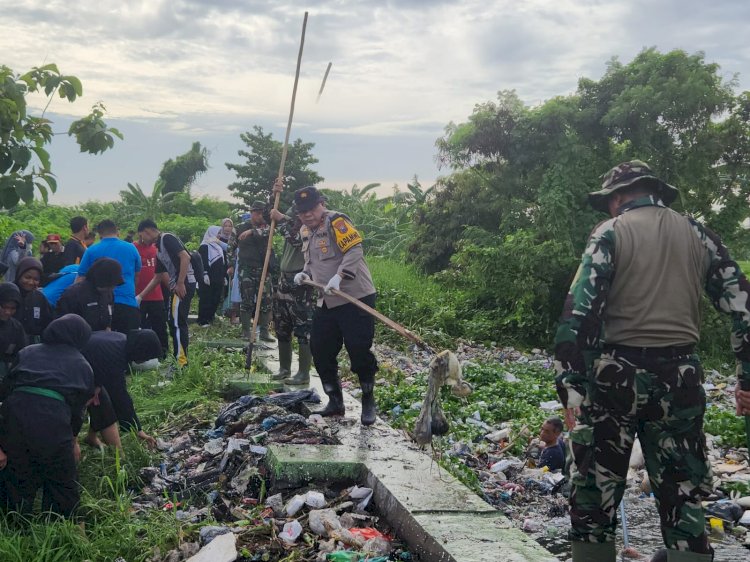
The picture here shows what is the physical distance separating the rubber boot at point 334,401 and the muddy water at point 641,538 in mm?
2036

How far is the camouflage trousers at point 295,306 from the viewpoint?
719 centimetres

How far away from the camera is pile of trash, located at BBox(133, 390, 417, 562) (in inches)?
152

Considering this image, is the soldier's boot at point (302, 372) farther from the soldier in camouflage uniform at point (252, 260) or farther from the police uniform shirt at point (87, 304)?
the soldier in camouflage uniform at point (252, 260)

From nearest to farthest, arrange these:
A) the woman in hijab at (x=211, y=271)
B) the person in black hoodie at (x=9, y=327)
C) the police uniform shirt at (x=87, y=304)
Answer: the person in black hoodie at (x=9, y=327), the police uniform shirt at (x=87, y=304), the woman in hijab at (x=211, y=271)

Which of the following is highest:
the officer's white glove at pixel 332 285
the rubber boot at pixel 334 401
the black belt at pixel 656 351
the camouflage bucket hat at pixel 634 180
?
the camouflage bucket hat at pixel 634 180

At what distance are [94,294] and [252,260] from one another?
11.8 feet

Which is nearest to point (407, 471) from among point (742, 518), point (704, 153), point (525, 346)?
point (742, 518)

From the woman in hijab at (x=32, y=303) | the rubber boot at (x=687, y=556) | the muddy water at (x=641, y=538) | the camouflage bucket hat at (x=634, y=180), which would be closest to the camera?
the rubber boot at (x=687, y=556)

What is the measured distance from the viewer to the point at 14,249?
9031 millimetres

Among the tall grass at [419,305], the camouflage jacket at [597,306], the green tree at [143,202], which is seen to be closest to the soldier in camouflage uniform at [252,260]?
the tall grass at [419,305]

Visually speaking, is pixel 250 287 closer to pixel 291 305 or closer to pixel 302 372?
pixel 302 372

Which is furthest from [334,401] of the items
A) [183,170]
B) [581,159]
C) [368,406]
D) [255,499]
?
[183,170]

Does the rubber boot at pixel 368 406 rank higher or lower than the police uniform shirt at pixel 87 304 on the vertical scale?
lower

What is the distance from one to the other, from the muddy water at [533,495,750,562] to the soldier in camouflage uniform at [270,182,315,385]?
323 centimetres
